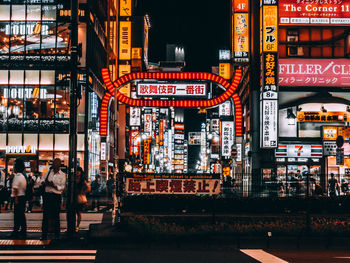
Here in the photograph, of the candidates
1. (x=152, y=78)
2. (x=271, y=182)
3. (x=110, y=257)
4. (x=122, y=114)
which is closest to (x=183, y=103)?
(x=152, y=78)

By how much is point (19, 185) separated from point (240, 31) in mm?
27996

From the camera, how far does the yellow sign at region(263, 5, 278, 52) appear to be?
114ft

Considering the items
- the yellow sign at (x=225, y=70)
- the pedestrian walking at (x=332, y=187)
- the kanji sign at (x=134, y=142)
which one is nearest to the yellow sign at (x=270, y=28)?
the pedestrian walking at (x=332, y=187)

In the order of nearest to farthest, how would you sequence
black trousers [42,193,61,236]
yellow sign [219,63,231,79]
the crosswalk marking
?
the crosswalk marking
black trousers [42,193,61,236]
yellow sign [219,63,231,79]

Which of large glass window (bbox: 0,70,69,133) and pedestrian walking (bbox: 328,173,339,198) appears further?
large glass window (bbox: 0,70,69,133)

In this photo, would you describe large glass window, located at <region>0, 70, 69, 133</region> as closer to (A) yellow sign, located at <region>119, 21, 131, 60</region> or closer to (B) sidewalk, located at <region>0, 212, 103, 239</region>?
(A) yellow sign, located at <region>119, 21, 131, 60</region>

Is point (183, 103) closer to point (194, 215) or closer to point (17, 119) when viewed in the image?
point (194, 215)

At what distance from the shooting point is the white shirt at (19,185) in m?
13.7

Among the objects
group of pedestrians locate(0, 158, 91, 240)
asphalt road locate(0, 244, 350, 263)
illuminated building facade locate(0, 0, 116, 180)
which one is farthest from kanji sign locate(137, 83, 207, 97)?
illuminated building facade locate(0, 0, 116, 180)

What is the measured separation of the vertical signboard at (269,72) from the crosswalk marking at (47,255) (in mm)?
25013

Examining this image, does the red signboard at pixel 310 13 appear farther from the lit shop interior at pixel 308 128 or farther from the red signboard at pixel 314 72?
the lit shop interior at pixel 308 128

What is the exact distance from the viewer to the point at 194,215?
14258 mm

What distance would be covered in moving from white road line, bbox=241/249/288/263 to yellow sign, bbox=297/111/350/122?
28.4m

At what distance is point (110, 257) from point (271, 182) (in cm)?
651
